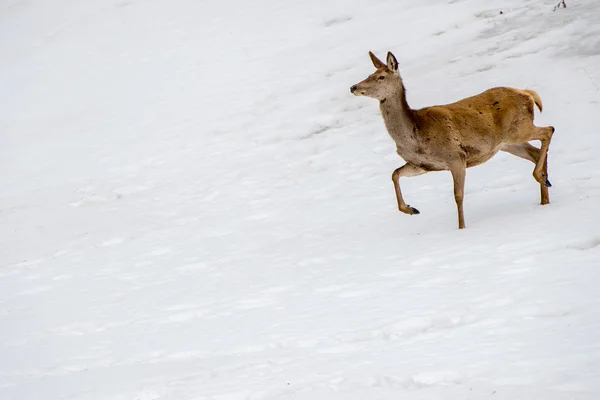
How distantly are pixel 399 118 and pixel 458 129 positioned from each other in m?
0.70

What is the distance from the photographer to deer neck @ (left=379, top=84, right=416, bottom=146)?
373 inches

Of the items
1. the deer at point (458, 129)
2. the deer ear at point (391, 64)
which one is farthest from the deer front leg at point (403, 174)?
the deer ear at point (391, 64)

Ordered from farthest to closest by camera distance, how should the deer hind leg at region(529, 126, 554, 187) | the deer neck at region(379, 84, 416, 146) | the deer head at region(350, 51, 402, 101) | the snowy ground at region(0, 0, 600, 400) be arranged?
the deer head at region(350, 51, 402, 101), the deer neck at region(379, 84, 416, 146), the deer hind leg at region(529, 126, 554, 187), the snowy ground at region(0, 0, 600, 400)

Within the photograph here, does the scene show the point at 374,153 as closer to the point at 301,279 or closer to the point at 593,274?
the point at 301,279

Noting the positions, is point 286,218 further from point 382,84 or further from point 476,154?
point 476,154

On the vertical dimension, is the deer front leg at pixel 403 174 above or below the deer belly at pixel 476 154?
below

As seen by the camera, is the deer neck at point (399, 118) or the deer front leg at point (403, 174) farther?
the deer front leg at point (403, 174)

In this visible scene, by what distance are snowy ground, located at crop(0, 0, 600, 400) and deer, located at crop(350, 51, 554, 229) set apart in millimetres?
658

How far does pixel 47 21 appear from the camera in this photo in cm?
2864

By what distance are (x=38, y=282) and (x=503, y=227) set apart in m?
6.45

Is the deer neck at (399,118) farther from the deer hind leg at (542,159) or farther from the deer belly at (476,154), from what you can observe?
the deer hind leg at (542,159)

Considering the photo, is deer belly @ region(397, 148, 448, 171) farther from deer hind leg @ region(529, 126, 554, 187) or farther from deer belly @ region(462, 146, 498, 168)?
deer hind leg @ region(529, 126, 554, 187)

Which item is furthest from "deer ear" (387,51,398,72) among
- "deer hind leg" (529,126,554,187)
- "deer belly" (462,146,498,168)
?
"deer hind leg" (529,126,554,187)

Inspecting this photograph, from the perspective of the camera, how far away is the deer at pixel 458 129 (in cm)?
935
